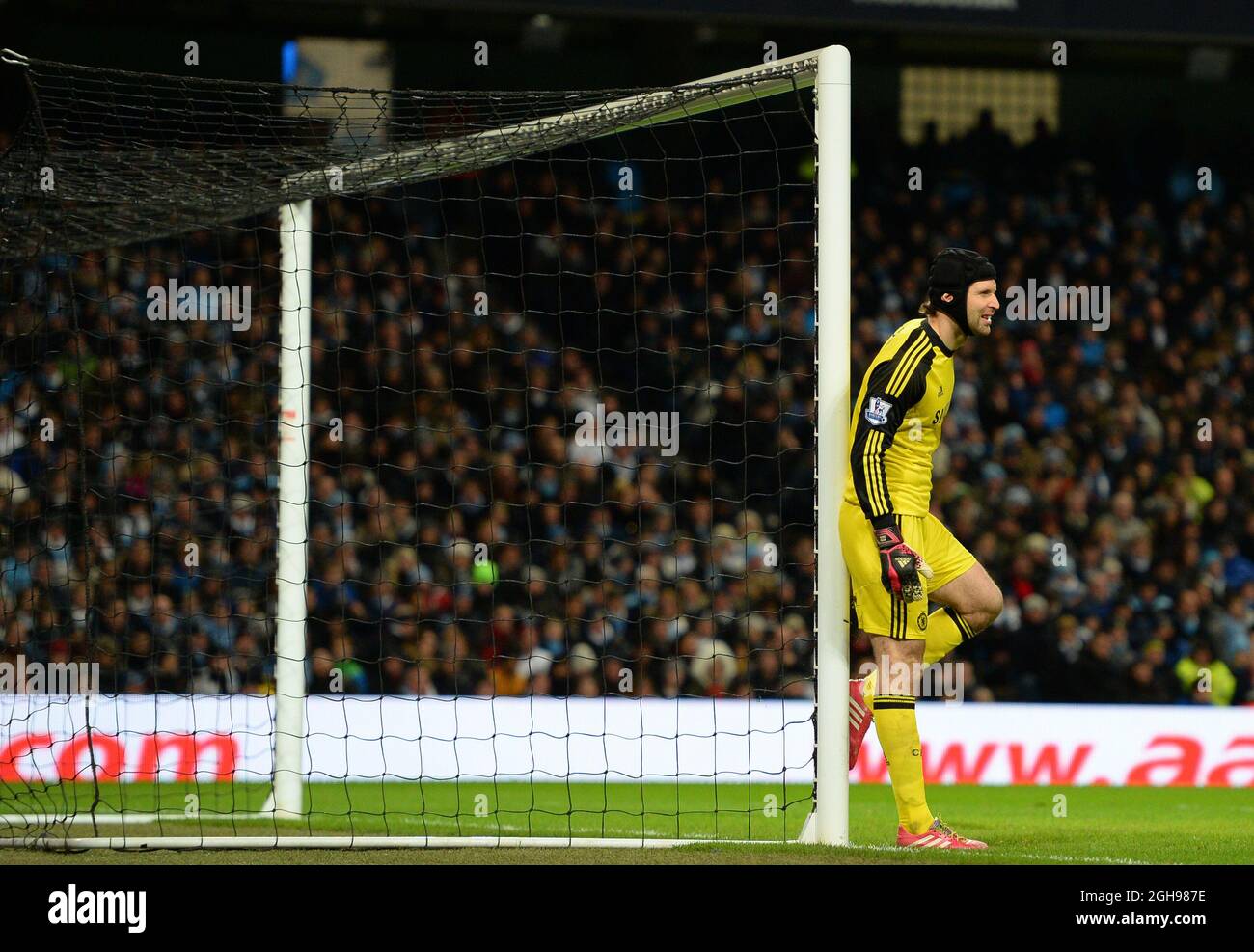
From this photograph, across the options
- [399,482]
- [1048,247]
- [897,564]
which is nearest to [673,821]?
[897,564]

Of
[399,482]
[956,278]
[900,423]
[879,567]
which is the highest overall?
[956,278]

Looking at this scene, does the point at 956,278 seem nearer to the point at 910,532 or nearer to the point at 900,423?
the point at 900,423

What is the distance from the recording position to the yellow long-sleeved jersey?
21.1 ft

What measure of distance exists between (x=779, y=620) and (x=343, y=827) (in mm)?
6386

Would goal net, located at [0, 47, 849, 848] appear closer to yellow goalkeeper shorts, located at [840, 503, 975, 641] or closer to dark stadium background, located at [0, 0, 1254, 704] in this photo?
dark stadium background, located at [0, 0, 1254, 704]

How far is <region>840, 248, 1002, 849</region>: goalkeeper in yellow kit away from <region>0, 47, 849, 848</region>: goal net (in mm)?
1368

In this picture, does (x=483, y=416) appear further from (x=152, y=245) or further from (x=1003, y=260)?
(x=1003, y=260)

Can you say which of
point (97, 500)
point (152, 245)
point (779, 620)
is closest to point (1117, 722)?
point (779, 620)

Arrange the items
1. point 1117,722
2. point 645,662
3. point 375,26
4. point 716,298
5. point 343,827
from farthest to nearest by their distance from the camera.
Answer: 1. point 375,26
2. point 716,298
3. point 645,662
4. point 1117,722
5. point 343,827

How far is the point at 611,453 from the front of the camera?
15.0 m

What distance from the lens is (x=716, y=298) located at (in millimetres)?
16594

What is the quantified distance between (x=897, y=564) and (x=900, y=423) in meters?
0.53

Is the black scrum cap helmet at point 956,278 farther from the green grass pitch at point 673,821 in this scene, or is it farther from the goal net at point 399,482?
the green grass pitch at point 673,821

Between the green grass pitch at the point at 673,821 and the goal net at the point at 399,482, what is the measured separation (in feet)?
0.27
